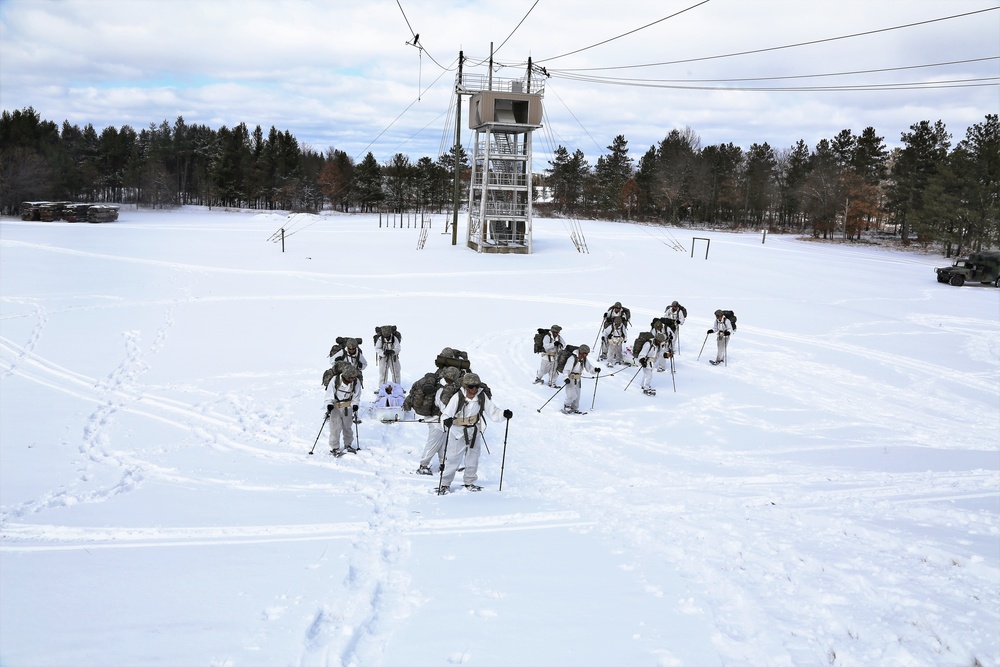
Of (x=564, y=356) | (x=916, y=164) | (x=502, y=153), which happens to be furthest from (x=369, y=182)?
(x=564, y=356)

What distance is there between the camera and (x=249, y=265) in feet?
110

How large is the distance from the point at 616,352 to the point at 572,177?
2977 inches

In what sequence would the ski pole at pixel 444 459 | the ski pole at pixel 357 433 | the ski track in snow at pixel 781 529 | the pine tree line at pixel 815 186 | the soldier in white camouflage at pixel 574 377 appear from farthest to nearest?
the pine tree line at pixel 815 186 < the soldier in white camouflage at pixel 574 377 < the ski pole at pixel 357 433 < the ski pole at pixel 444 459 < the ski track in snow at pixel 781 529

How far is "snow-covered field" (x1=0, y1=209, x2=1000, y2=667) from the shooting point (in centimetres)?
606

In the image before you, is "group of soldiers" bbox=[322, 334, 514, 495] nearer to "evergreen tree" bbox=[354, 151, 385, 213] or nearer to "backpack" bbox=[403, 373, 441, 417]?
"backpack" bbox=[403, 373, 441, 417]

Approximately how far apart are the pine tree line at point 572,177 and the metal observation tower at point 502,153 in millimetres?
15753

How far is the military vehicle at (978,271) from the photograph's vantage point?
3538cm

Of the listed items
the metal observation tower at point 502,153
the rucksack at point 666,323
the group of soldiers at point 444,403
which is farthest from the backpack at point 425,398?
the metal observation tower at point 502,153

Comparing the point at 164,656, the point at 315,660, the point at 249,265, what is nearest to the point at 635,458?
the point at 315,660

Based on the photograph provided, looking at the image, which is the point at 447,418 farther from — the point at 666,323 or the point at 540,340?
the point at 666,323

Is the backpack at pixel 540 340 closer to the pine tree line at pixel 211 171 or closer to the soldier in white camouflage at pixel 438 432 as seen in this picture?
the soldier in white camouflage at pixel 438 432

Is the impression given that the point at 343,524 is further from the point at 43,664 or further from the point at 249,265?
the point at 249,265

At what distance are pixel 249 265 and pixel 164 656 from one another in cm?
3088

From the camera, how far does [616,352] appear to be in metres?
17.8
